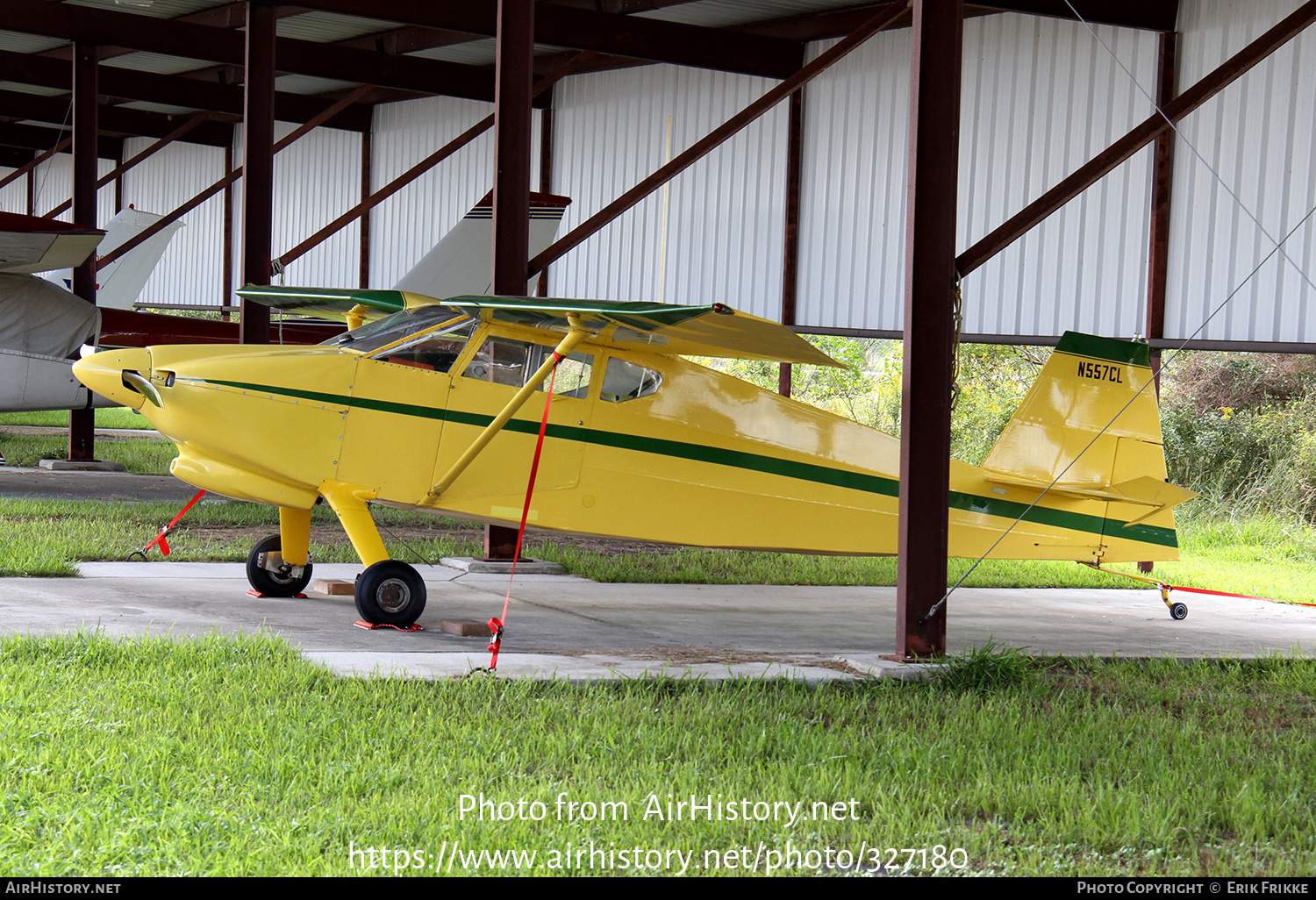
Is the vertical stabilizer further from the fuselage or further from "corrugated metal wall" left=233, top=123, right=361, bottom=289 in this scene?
"corrugated metal wall" left=233, top=123, right=361, bottom=289

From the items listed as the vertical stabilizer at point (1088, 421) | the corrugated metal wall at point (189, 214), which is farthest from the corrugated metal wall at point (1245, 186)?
the corrugated metal wall at point (189, 214)

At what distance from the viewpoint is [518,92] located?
10.9 m

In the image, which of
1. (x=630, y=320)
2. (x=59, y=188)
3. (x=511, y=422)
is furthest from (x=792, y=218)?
(x=59, y=188)

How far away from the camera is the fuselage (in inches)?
295

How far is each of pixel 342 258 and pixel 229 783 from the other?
67.2ft

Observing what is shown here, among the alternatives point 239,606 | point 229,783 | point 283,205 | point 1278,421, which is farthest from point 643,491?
point 283,205

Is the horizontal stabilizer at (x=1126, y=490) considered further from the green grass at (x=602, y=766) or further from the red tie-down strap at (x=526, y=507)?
the red tie-down strap at (x=526, y=507)

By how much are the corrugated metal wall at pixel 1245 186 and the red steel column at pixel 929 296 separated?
5.56 m

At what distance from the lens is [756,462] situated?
27.2 ft

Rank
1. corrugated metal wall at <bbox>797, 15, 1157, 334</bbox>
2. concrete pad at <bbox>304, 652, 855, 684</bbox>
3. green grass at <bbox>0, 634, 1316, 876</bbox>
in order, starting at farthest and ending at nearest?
corrugated metal wall at <bbox>797, 15, 1157, 334</bbox> < concrete pad at <bbox>304, 652, 855, 684</bbox> < green grass at <bbox>0, 634, 1316, 876</bbox>

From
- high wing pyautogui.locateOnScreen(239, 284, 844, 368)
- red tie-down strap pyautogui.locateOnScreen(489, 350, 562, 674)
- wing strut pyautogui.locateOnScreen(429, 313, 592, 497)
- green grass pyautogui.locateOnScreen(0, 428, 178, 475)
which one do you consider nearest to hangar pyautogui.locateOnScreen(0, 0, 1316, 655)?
high wing pyautogui.locateOnScreen(239, 284, 844, 368)

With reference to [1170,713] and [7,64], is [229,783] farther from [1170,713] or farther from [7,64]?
[7,64]

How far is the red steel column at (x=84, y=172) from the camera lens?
1748cm

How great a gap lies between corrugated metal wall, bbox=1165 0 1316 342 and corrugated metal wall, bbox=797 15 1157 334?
1.55 ft
